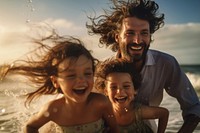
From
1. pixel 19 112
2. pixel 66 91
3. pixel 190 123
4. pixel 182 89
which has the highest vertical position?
pixel 66 91

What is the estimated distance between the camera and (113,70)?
177 inches

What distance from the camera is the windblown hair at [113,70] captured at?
4504 mm

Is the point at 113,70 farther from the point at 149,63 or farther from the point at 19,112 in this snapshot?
the point at 19,112

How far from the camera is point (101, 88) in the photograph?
4.68 metres

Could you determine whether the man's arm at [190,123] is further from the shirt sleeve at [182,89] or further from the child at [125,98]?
the child at [125,98]

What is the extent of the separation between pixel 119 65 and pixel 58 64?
949 mm

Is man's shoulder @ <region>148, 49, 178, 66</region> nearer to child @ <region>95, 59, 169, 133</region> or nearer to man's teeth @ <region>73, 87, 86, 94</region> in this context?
child @ <region>95, 59, 169, 133</region>

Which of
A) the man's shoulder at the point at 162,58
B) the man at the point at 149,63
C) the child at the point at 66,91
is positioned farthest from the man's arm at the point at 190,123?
the child at the point at 66,91

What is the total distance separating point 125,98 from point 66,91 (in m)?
0.91

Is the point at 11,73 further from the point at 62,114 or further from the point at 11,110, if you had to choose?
the point at 11,110

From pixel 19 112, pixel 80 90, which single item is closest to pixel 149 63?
pixel 80 90

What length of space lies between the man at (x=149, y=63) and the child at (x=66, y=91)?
0.98 m

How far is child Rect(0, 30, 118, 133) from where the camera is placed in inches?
149

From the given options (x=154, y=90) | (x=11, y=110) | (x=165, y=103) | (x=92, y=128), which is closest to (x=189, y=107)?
(x=154, y=90)
